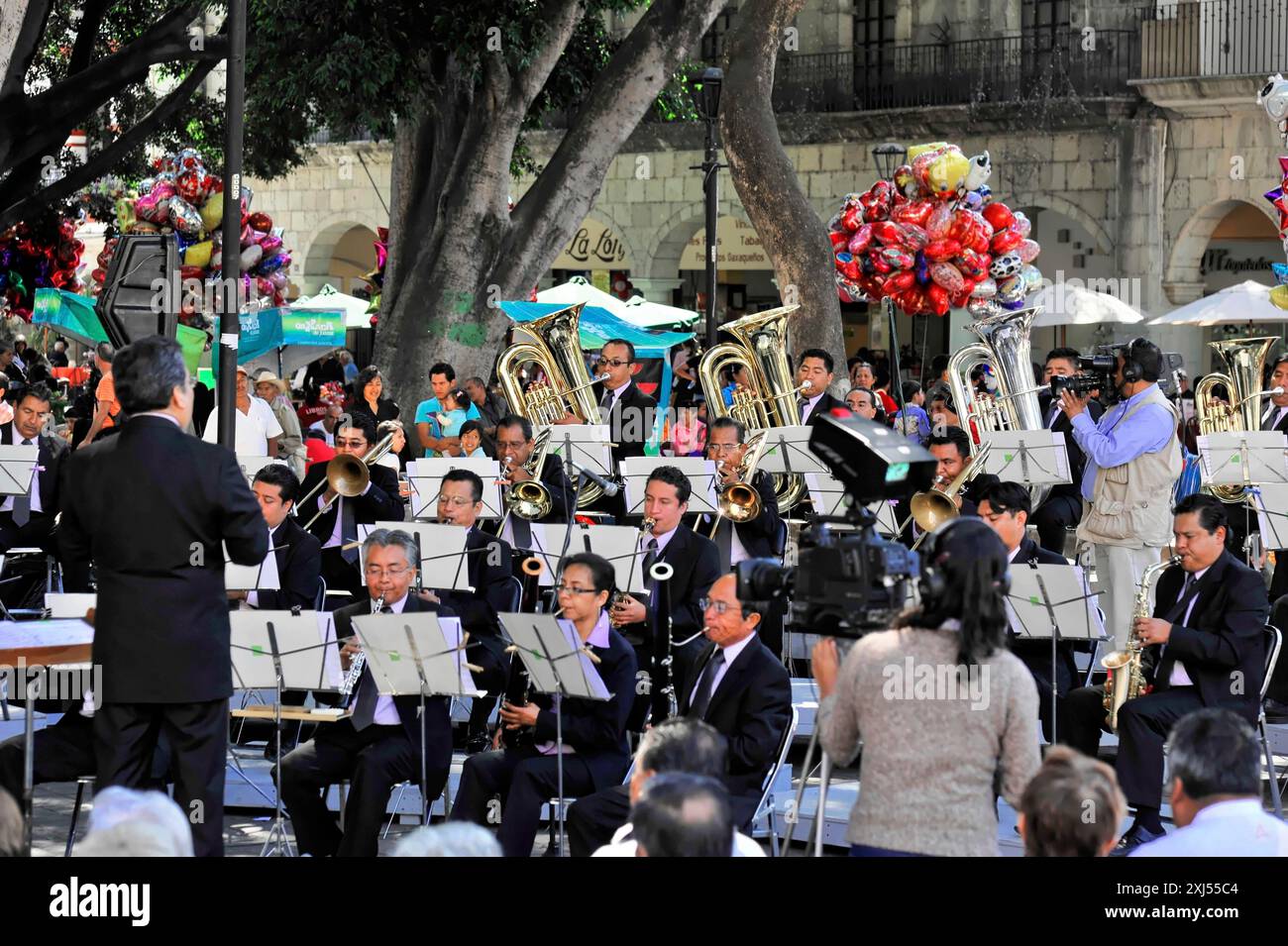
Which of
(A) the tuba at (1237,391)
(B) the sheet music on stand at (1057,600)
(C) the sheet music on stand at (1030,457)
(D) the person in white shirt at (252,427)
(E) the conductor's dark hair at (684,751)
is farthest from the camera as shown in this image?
(A) the tuba at (1237,391)

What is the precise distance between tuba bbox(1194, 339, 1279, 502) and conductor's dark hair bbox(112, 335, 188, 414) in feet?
30.6

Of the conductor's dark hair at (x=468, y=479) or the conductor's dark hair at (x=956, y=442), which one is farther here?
the conductor's dark hair at (x=956, y=442)

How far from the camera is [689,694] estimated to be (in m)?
7.91

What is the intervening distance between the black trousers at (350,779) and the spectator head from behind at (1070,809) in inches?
150

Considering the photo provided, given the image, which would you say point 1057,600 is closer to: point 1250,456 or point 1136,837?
point 1136,837

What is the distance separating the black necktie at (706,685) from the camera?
775cm

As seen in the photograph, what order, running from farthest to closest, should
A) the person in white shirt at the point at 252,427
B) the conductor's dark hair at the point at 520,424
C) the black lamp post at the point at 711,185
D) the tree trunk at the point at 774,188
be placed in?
the black lamp post at the point at 711,185, the tree trunk at the point at 774,188, the person in white shirt at the point at 252,427, the conductor's dark hair at the point at 520,424

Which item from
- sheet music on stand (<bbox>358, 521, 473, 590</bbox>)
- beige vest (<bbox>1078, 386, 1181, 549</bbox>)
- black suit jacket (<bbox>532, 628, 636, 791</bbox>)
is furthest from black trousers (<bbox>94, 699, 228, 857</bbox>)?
beige vest (<bbox>1078, 386, 1181, 549</bbox>)

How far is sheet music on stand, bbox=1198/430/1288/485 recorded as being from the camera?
39.3 feet

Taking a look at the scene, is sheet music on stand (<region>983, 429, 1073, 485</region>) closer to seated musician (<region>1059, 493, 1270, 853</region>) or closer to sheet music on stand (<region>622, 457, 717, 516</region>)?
sheet music on stand (<region>622, 457, 717, 516</region>)

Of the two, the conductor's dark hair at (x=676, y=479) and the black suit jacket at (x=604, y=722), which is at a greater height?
the conductor's dark hair at (x=676, y=479)

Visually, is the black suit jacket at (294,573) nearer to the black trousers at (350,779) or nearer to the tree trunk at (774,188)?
the black trousers at (350,779)

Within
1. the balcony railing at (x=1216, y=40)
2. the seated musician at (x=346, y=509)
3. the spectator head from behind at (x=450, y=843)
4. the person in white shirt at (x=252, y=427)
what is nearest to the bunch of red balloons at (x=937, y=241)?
the person in white shirt at (x=252, y=427)

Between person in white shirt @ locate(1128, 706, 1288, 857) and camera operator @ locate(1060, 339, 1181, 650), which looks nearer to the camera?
person in white shirt @ locate(1128, 706, 1288, 857)
